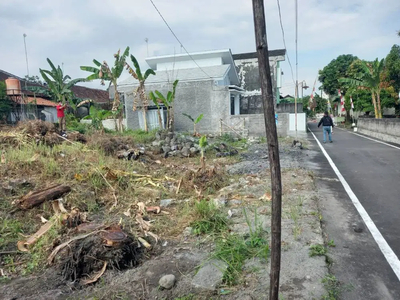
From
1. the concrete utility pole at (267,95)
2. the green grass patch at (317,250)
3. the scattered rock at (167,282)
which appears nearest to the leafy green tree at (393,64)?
the green grass patch at (317,250)

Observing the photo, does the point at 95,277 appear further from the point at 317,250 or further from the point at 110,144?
the point at 110,144

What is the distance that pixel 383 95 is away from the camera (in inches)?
1045

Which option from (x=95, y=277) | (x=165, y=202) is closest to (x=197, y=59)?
(x=165, y=202)

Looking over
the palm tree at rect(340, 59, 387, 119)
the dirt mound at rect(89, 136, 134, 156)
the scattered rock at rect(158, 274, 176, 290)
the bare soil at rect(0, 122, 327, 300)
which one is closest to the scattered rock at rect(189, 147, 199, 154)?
the dirt mound at rect(89, 136, 134, 156)

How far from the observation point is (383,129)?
17922 millimetres

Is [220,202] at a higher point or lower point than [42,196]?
lower

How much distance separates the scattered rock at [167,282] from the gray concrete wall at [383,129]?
1574cm

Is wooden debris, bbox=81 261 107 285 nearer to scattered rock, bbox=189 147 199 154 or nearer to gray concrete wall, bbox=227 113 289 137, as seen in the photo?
scattered rock, bbox=189 147 199 154

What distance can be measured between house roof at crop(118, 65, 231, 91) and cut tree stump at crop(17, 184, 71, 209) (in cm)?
1427

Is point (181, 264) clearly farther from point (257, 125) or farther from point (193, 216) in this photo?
point (257, 125)

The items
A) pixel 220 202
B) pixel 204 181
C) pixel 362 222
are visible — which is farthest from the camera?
pixel 204 181

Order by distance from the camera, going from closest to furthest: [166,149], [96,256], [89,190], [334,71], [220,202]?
[96,256] → [220,202] → [89,190] → [166,149] → [334,71]

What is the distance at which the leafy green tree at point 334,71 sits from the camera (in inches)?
1473

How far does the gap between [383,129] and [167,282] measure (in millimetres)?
18893
